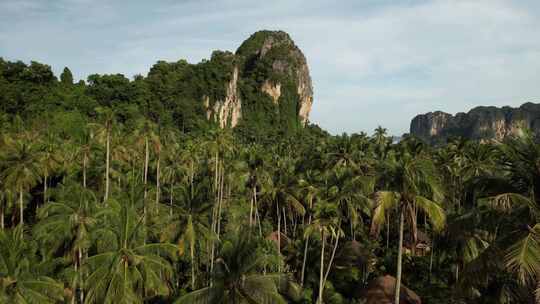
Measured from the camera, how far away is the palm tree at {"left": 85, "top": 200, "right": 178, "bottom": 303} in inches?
795

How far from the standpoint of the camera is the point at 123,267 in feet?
68.6

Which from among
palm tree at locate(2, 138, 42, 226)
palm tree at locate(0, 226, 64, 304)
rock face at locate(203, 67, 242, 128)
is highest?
rock face at locate(203, 67, 242, 128)

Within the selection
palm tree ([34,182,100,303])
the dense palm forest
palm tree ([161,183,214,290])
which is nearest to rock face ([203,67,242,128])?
the dense palm forest

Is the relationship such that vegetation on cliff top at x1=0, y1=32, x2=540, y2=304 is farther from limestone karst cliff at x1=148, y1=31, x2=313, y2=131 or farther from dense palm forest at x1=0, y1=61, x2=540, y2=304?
limestone karst cliff at x1=148, y1=31, x2=313, y2=131

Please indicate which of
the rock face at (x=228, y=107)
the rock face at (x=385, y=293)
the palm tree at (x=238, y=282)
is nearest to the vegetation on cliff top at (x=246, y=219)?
the palm tree at (x=238, y=282)

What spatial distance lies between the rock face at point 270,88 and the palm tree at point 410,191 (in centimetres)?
11267

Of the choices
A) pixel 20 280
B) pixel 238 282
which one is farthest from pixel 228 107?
pixel 238 282

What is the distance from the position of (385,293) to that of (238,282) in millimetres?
18078

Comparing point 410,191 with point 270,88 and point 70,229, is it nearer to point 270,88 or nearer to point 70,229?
point 70,229

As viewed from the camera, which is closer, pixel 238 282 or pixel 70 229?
pixel 238 282

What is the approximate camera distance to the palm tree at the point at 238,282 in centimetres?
1856

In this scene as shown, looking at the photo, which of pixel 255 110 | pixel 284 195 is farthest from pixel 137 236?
pixel 255 110

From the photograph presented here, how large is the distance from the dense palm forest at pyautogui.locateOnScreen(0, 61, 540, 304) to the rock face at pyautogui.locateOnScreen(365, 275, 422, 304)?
3.64 feet

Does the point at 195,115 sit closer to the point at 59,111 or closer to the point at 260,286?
the point at 59,111
